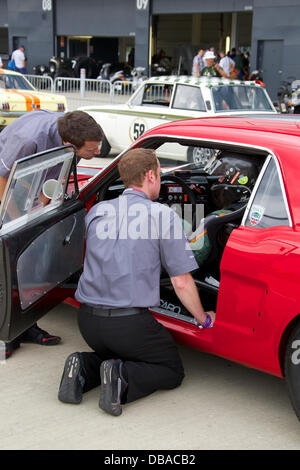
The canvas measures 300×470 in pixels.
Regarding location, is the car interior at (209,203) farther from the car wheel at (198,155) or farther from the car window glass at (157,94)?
the car window glass at (157,94)

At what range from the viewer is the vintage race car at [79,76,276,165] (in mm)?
9438

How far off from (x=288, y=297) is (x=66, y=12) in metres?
28.5

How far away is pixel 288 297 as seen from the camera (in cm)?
281

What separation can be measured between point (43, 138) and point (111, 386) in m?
1.82

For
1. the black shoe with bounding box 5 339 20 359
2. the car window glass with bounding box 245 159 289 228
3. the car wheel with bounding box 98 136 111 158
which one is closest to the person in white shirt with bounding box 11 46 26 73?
the car wheel with bounding box 98 136 111 158

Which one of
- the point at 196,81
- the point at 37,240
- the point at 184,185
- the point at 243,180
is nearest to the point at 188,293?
the point at 37,240

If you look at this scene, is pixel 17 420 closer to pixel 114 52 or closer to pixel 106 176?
pixel 106 176

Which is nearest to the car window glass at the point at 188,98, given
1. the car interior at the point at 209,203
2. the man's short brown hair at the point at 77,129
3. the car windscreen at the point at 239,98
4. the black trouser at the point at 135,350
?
the car windscreen at the point at 239,98

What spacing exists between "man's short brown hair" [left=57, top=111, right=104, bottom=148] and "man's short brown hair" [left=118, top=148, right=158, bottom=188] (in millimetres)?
614

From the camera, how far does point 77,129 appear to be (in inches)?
151

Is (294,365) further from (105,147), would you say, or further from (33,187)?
(105,147)

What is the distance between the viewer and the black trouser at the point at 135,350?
10.5 feet

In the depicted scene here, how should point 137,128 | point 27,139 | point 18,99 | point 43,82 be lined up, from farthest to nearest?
1. point 43,82
2. point 18,99
3. point 137,128
4. point 27,139

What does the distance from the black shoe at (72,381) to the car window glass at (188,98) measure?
269 inches
